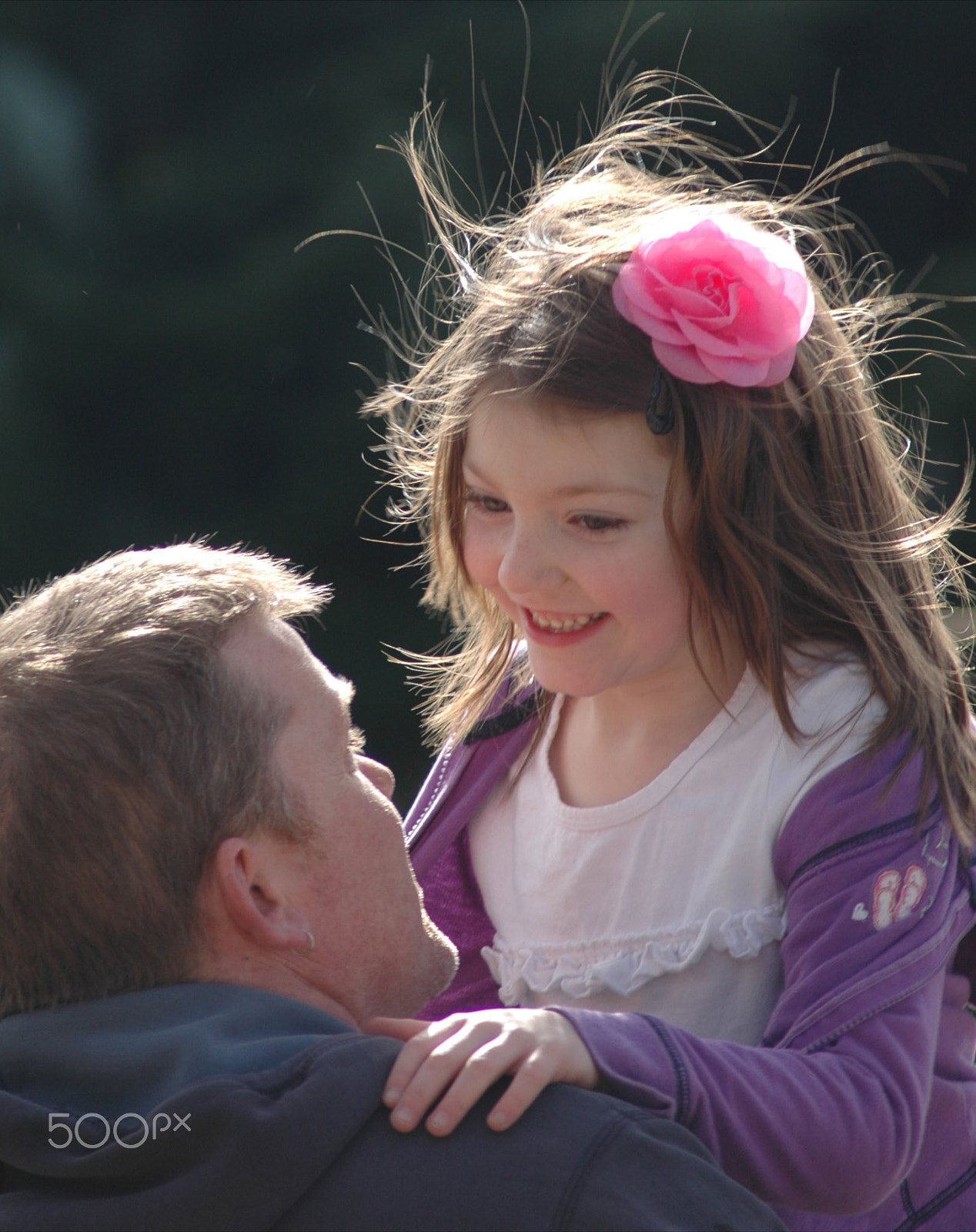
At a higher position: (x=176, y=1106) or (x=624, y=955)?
(x=176, y=1106)

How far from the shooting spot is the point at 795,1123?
56.3 inches

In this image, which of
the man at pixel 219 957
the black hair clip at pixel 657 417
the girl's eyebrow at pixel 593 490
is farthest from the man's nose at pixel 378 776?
the black hair clip at pixel 657 417

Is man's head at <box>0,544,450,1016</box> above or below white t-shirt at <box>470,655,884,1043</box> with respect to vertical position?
above

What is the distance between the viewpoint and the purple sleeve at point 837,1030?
1.39 meters

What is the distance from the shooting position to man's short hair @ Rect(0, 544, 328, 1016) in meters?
1.29

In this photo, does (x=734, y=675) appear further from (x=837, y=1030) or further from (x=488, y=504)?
(x=837, y=1030)

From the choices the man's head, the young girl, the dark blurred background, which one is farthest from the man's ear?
the dark blurred background

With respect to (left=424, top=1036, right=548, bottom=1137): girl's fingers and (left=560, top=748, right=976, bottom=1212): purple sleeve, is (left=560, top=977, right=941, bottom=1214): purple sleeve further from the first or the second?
(left=424, top=1036, right=548, bottom=1137): girl's fingers

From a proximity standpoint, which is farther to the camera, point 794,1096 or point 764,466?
point 764,466

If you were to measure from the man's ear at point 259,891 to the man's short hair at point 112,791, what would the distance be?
16 mm

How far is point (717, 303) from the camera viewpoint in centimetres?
175

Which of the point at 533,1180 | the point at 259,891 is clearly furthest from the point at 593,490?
the point at 533,1180

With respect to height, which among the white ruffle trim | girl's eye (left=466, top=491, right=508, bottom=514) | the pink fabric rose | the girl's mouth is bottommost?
the white ruffle trim

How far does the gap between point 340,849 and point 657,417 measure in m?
0.67
